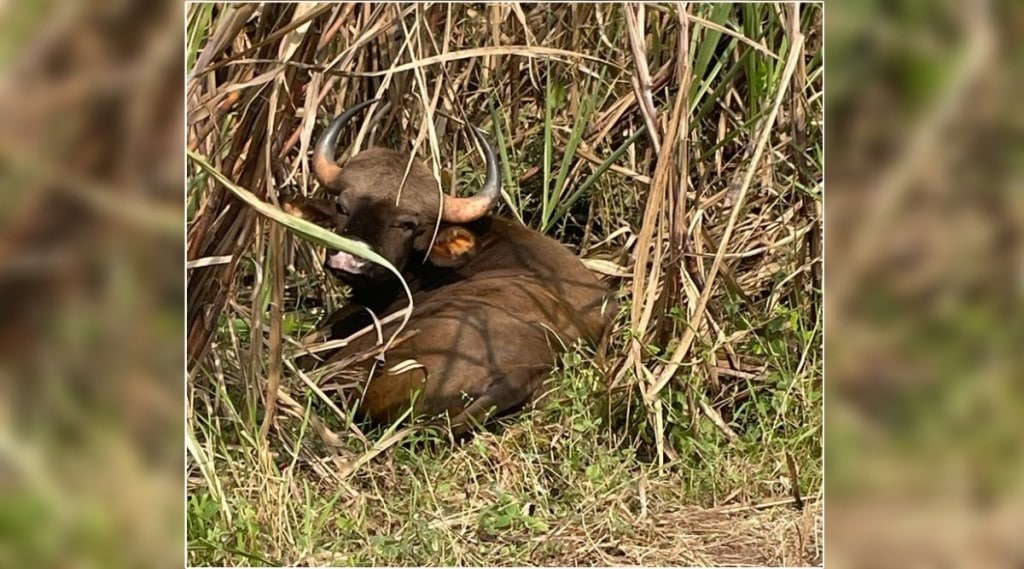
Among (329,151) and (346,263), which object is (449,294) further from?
(329,151)

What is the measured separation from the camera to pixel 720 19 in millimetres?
3471

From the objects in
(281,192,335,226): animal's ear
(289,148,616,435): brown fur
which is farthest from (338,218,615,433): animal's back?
(281,192,335,226): animal's ear

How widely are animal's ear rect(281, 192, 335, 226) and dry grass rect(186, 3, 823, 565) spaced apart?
0.57m

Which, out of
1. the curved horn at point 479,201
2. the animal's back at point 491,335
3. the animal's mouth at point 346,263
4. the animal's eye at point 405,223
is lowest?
the animal's back at point 491,335

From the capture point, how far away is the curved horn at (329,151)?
4564 mm

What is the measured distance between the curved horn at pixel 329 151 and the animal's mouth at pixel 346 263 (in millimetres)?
355

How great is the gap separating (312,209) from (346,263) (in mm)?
350

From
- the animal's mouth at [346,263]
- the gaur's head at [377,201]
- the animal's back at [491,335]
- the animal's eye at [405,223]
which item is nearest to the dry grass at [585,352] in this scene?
the animal's back at [491,335]

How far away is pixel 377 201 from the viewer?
4.76 m

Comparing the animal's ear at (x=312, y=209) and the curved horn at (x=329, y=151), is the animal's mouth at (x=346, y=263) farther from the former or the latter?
the curved horn at (x=329, y=151)

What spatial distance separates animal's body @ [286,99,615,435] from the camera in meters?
4.02

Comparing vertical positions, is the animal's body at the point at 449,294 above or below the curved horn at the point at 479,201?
below
